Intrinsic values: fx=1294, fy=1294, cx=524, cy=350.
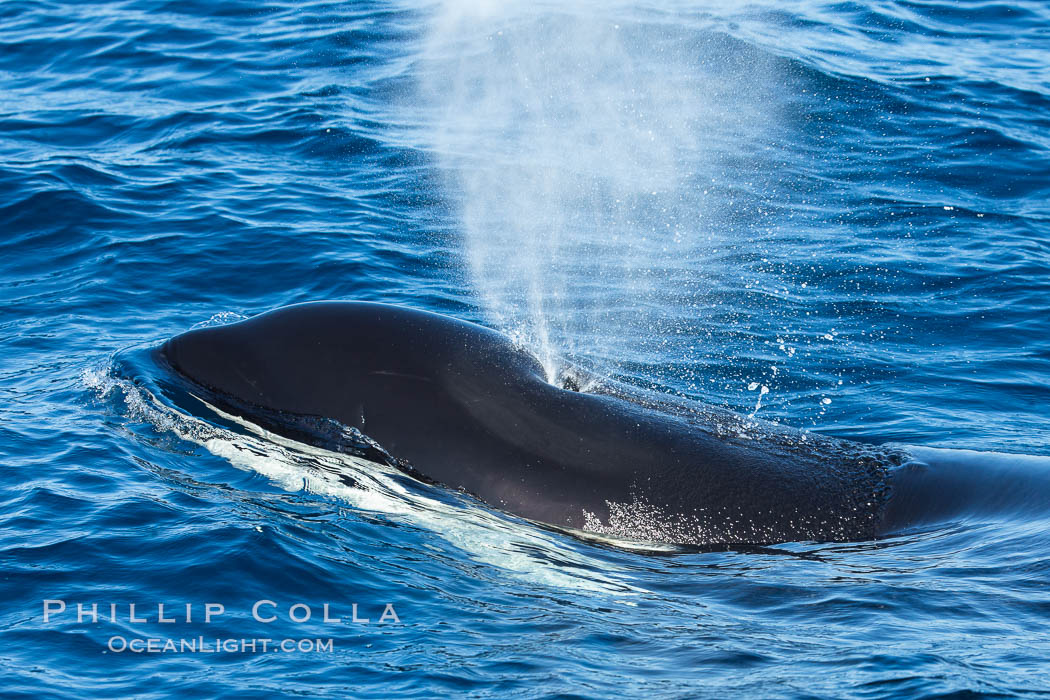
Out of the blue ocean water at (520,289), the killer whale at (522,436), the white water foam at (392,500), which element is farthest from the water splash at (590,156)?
the white water foam at (392,500)

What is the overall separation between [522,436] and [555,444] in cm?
27

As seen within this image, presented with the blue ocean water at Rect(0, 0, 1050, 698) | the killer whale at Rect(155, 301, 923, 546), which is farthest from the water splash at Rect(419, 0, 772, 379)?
the killer whale at Rect(155, 301, 923, 546)

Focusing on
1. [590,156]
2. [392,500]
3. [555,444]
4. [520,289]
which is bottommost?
[392,500]

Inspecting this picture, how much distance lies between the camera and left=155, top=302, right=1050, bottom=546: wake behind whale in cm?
962

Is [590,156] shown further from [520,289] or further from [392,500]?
[392,500]

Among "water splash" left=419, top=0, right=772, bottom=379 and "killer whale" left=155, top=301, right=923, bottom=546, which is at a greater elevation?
"water splash" left=419, top=0, right=772, bottom=379

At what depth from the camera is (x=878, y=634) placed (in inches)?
328

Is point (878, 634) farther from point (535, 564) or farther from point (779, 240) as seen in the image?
point (779, 240)

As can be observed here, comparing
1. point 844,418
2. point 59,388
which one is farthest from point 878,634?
point 59,388

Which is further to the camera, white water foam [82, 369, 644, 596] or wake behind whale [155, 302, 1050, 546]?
wake behind whale [155, 302, 1050, 546]

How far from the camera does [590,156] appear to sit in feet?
75.2

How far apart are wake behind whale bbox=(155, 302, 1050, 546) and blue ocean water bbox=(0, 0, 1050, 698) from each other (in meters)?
0.25

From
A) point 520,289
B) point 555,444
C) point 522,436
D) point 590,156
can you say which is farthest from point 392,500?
point 590,156

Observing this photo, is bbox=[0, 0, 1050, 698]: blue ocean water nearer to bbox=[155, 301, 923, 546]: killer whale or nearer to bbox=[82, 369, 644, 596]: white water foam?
bbox=[82, 369, 644, 596]: white water foam
